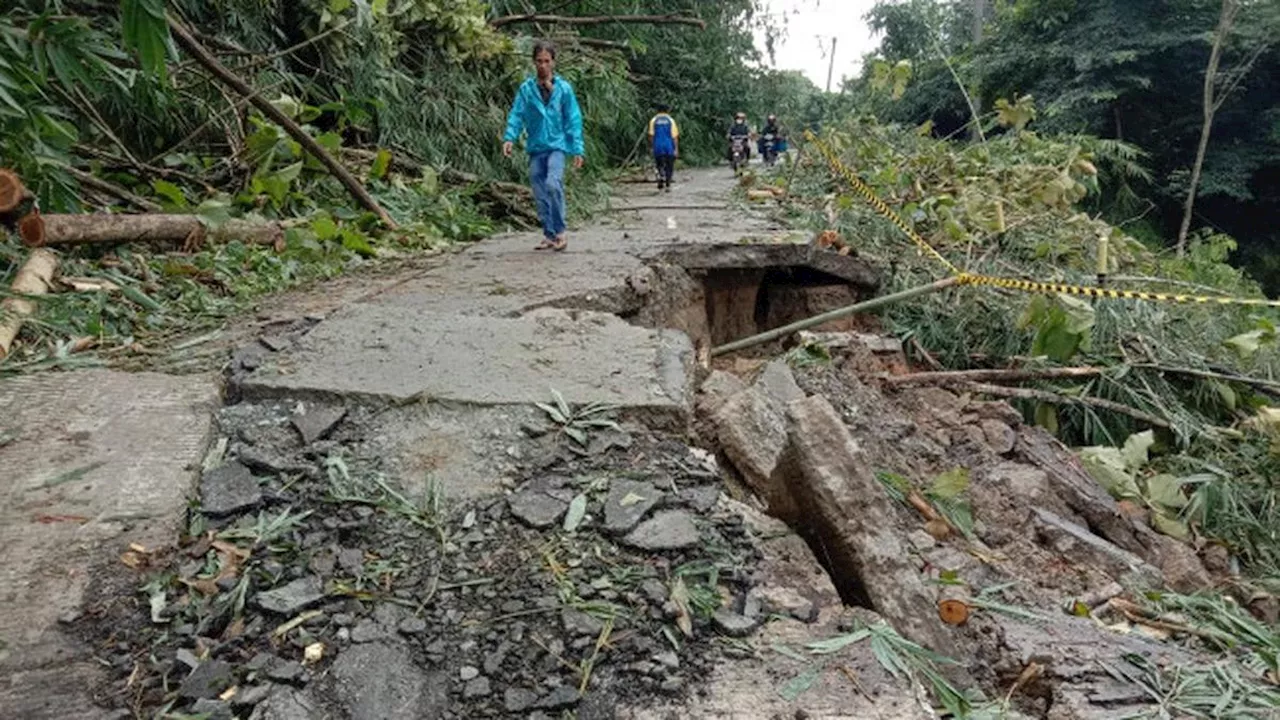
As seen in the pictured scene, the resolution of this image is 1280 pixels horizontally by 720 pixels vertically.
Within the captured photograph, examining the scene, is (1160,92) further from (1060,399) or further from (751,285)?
(1060,399)

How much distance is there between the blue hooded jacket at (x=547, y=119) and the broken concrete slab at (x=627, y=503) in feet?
11.1

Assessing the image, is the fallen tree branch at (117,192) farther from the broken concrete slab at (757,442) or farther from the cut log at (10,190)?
the broken concrete slab at (757,442)

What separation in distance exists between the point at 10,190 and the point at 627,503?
10.5ft

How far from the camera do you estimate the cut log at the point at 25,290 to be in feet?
8.99

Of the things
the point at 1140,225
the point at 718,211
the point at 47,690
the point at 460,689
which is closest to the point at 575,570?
the point at 460,689

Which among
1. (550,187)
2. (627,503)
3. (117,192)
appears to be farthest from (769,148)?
(627,503)

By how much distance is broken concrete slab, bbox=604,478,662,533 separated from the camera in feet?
5.86

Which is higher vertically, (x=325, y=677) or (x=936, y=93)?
(x=936, y=93)

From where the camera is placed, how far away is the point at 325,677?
1.43m

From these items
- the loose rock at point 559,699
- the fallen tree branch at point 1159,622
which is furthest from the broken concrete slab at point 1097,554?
the loose rock at point 559,699

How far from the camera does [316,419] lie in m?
2.18

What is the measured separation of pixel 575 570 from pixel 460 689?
345 mm

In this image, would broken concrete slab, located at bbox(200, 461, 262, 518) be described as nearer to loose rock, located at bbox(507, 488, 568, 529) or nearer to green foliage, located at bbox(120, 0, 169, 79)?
loose rock, located at bbox(507, 488, 568, 529)

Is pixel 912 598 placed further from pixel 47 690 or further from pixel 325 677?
pixel 47 690
